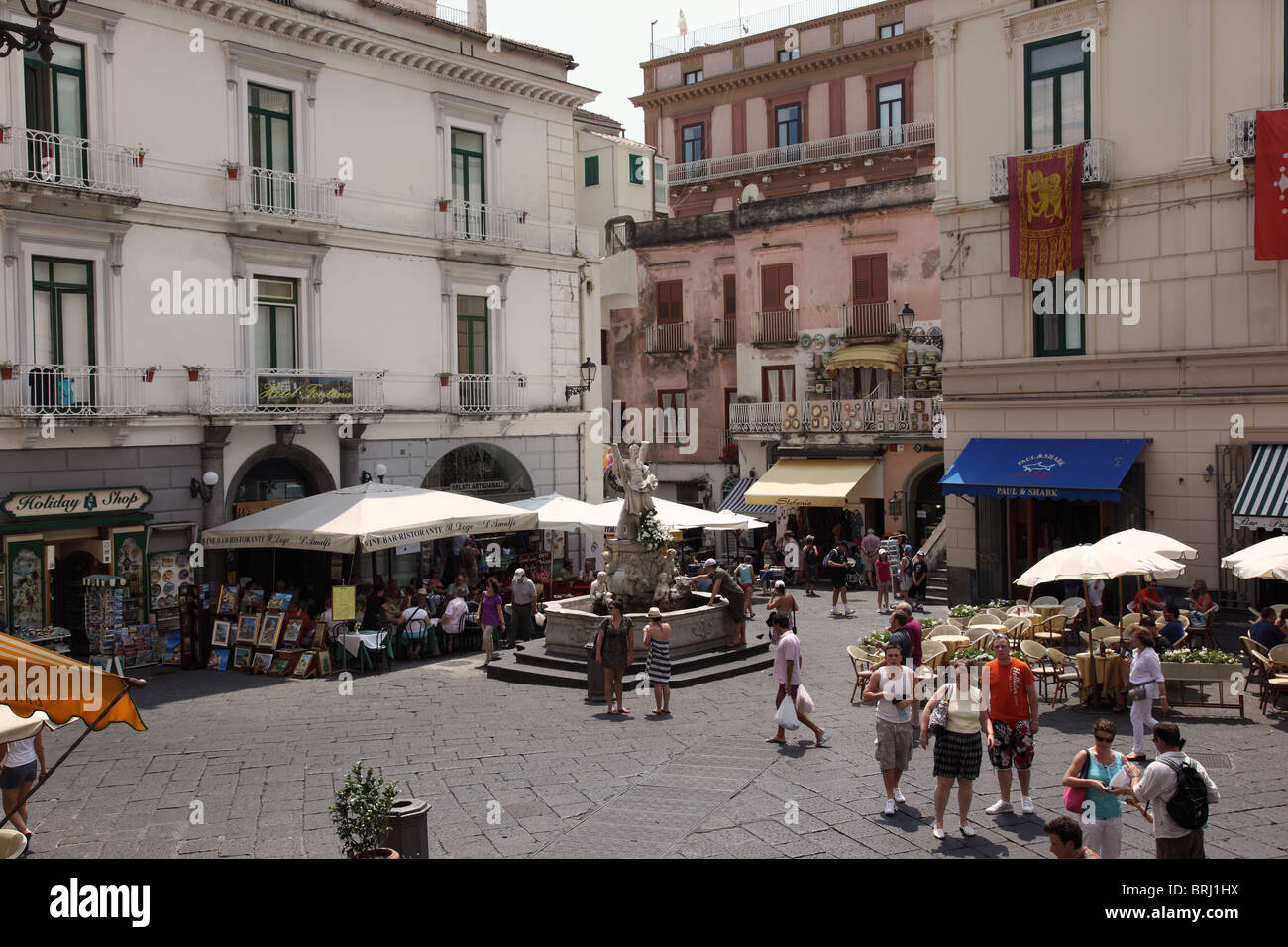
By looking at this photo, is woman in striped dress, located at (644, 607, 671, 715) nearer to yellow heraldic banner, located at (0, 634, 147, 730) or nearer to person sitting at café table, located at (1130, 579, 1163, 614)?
yellow heraldic banner, located at (0, 634, 147, 730)

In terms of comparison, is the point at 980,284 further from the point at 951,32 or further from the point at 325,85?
the point at 325,85

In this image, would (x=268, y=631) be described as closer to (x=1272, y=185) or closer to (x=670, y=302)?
(x=1272, y=185)

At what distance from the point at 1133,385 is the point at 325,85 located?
652 inches

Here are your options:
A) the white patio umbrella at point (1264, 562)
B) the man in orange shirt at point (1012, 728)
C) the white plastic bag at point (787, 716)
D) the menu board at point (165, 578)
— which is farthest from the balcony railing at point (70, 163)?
the white patio umbrella at point (1264, 562)

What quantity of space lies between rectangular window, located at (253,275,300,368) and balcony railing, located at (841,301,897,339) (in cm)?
1617

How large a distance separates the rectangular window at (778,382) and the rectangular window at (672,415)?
12.0 feet

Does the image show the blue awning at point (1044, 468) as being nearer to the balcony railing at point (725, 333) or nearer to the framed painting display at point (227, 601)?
the framed painting display at point (227, 601)

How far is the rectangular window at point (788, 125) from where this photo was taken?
41219 millimetres

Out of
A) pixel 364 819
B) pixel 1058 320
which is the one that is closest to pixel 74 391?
pixel 364 819

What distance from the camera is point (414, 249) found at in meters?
24.6

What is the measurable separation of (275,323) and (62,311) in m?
4.07

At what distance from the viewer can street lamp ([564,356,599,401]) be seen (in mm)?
27725

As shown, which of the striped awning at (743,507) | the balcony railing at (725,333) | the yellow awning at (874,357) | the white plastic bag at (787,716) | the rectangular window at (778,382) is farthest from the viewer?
the balcony railing at (725,333)
